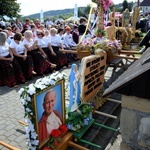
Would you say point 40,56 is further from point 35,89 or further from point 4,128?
point 35,89

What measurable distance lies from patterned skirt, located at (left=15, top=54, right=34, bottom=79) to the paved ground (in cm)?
82

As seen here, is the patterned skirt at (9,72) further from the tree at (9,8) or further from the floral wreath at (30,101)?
the tree at (9,8)

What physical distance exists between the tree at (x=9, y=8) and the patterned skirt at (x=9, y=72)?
25437 mm

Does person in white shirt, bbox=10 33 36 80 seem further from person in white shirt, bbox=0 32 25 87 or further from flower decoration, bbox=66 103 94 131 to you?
flower decoration, bbox=66 103 94 131

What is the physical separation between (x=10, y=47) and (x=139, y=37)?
9.89 meters

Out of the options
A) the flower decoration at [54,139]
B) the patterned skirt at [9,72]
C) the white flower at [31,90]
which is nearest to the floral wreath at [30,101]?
the white flower at [31,90]

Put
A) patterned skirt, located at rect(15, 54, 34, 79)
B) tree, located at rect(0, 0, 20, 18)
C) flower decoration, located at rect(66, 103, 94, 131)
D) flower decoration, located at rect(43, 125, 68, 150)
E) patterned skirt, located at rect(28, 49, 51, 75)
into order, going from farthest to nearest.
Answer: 1. tree, located at rect(0, 0, 20, 18)
2. patterned skirt, located at rect(28, 49, 51, 75)
3. patterned skirt, located at rect(15, 54, 34, 79)
4. flower decoration, located at rect(66, 103, 94, 131)
5. flower decoration, located at rect(43, 125, 68, 150)

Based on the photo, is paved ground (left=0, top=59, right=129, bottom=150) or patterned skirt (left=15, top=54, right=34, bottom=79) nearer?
paved ground (left=0, top=59, right=129, bottom=150)

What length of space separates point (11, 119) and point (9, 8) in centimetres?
2832

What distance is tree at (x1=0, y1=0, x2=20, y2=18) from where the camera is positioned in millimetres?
29000

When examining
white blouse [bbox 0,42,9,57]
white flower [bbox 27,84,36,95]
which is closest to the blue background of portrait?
white flower [bbox 27,84,36,95]

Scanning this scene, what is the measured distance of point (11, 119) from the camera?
431cm

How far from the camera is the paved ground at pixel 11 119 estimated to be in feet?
11.9

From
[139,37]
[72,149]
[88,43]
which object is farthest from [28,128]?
[139,37]
